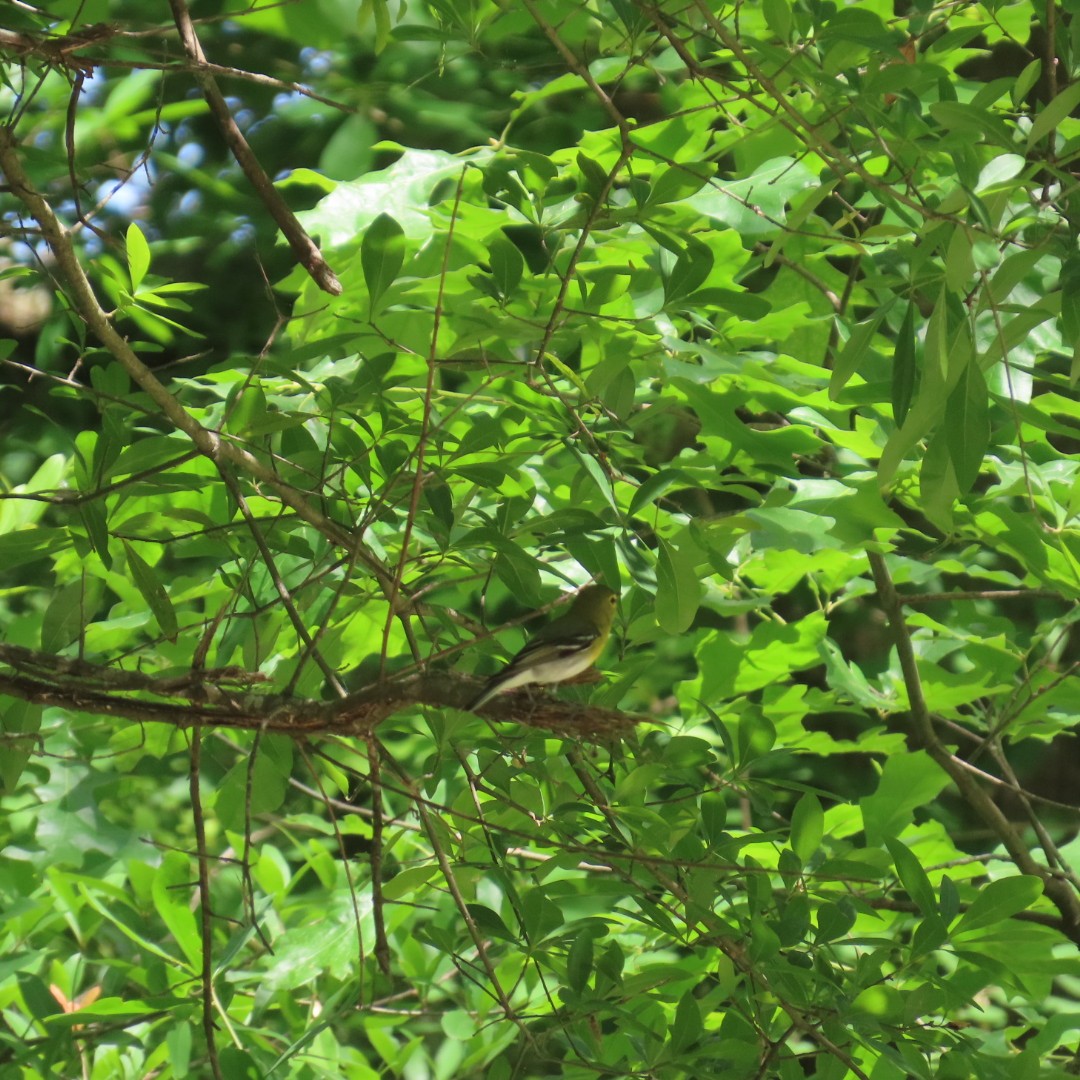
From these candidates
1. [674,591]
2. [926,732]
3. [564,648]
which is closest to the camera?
[674,591]

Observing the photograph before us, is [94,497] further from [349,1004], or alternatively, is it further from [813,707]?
[813,707]

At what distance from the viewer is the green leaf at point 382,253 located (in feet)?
6.40

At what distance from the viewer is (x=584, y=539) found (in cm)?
206

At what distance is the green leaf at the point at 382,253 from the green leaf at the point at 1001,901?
1395 mm

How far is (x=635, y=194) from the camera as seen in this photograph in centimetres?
199

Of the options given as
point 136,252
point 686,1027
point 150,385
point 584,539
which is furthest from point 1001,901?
point 136,252

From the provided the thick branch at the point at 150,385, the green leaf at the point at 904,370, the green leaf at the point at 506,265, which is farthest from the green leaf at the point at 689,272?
the thick branch at the point at 150,385

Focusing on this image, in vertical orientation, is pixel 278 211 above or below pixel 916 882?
above

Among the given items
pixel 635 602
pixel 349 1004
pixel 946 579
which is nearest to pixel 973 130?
pixel 635 602

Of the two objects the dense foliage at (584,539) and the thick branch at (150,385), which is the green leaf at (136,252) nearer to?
the dense foliage at (584,539)

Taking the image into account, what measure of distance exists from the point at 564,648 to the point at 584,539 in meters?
0.49

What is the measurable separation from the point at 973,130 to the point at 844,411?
103 cm

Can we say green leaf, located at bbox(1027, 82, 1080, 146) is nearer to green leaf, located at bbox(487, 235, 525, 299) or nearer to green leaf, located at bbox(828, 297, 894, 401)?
green leaf, located at bbox(828, 297, 894, 401)

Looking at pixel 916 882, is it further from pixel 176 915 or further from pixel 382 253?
pixel 176 915
